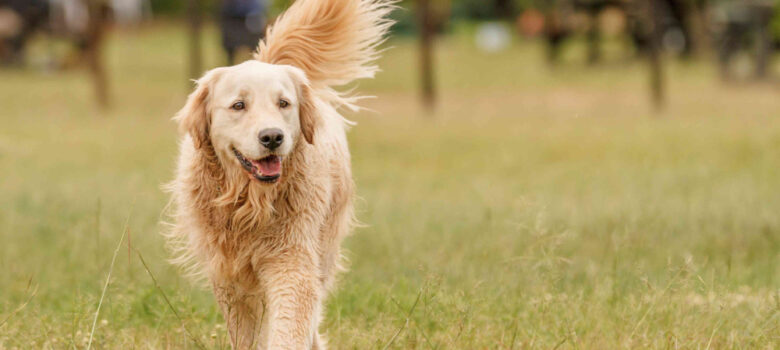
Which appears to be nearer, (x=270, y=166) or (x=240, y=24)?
(x=270, y=166)

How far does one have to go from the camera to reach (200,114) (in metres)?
4.47

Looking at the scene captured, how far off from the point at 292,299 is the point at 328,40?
1.68 m

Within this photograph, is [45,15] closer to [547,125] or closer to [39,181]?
[547,125]

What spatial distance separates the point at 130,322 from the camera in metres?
5.06

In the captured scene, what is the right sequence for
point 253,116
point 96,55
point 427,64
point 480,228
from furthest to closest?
point 96,55
point 427,64
point 480,228
point 253,116

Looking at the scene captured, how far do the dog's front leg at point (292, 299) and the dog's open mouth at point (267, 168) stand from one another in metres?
0.38

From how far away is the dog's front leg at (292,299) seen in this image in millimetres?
4242

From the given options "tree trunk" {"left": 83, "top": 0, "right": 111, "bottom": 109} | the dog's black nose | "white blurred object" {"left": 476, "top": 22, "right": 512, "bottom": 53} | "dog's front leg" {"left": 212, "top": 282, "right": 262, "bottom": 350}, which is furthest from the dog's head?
"white blurred object" {"left": 476, "top": 22, "right": 512, "bottom": 53}

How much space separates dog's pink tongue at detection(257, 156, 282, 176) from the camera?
4.23 meters

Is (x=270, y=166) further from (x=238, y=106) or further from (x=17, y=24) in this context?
(x=17, y=24)

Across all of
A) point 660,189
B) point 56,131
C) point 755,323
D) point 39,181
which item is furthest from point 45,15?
point 755,323

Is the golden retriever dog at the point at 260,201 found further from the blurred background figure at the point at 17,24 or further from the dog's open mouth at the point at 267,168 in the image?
the blurred background figure at the point at 17,24

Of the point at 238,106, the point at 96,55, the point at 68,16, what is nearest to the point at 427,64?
the point at 96,55

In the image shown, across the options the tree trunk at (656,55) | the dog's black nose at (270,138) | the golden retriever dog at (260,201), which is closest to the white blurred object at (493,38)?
the tree trunk at (656,55)
